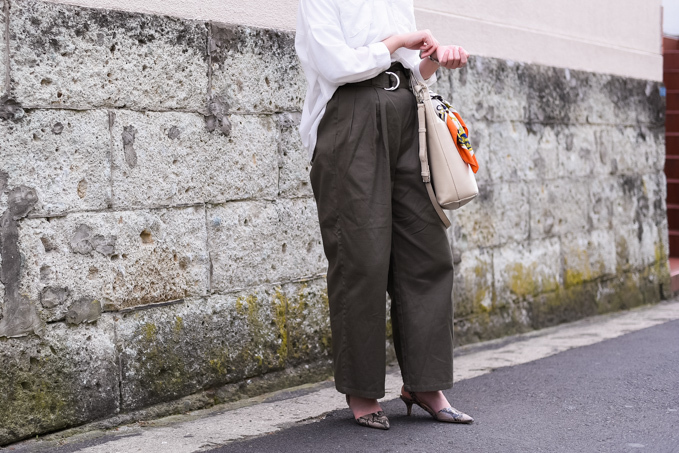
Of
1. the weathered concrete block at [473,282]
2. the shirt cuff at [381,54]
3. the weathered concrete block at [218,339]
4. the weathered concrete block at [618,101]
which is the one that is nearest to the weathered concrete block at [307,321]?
the weathered concrete block at [218,339]

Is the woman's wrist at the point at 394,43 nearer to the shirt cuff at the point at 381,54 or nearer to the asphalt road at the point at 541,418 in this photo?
the shirt cuff at the point at 381,54

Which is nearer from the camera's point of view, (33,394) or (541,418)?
(33,394)

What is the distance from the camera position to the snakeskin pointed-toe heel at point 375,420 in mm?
3092

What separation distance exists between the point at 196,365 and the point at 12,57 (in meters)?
1.38

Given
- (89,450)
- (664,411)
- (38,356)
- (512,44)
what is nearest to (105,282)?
(38,356)

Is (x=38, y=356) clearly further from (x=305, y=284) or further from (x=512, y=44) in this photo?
(x=512, y=44)

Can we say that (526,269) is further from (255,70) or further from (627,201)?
(255,70)

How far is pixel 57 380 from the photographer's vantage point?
3.08 m

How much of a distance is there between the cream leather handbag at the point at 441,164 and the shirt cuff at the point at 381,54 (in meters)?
0.21

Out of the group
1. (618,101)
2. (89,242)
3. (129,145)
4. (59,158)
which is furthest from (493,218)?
(59,158)

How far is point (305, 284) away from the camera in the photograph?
394 centimetres

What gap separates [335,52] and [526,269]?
2.75 metres

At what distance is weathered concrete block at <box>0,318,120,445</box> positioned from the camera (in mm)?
2969

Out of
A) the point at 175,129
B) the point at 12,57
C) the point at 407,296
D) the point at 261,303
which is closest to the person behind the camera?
the point at 12,57
